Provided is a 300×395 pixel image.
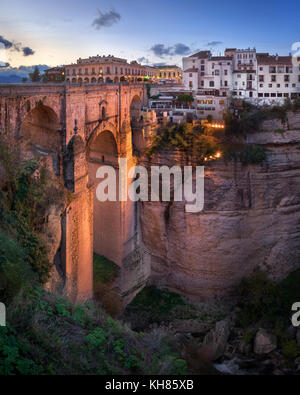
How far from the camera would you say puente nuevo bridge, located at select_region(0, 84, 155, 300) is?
10945 mm

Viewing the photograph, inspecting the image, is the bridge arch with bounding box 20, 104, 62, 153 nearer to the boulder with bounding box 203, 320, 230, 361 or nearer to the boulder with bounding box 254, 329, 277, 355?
the boulder with bounding box 203, 320, 230, 361

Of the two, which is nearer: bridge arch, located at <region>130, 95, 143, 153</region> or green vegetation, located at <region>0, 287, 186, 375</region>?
green vegetation, located at <region>0, 287, 186, 375</region>

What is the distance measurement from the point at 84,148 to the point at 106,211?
17.5 feet

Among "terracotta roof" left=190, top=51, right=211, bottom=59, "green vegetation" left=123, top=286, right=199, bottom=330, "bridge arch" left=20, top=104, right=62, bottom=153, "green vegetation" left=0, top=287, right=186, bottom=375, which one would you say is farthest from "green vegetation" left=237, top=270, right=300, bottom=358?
"terracotta roof" left=190, top=51, right=211, bottom=59

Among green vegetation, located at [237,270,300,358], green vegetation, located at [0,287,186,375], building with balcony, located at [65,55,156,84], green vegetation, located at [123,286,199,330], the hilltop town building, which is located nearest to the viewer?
green vegetation, located at [0,287,186,375]

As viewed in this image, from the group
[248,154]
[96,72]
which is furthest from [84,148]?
[96,72]

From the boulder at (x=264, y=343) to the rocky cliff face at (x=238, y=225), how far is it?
10.4ft

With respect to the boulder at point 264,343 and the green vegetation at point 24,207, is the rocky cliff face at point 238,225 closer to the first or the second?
the boulder at point 264,343

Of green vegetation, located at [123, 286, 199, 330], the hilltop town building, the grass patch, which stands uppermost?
the hilltop town building

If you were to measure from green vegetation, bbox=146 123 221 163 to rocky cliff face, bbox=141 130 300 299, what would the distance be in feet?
1.88

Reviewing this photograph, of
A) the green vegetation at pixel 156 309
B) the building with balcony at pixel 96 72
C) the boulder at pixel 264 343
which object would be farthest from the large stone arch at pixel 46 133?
the building with balcony at pixel 96 72

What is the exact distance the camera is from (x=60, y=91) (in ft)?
38.7

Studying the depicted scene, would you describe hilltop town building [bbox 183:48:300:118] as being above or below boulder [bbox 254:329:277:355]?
above

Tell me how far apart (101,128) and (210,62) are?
14568mm
